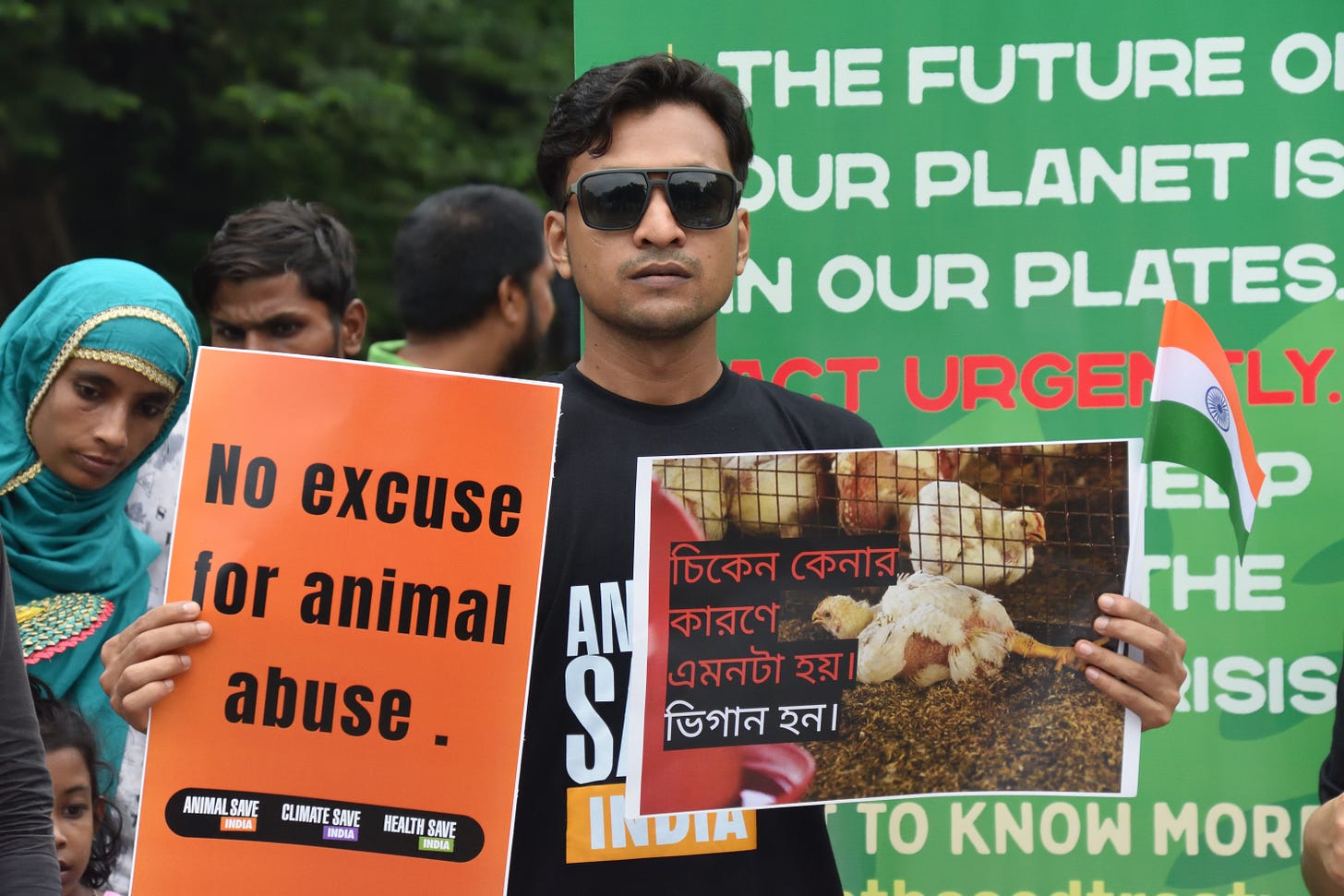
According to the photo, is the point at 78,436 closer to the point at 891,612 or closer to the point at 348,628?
the point at 348,628

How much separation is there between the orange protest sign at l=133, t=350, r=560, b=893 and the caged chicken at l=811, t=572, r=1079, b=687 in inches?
17.2

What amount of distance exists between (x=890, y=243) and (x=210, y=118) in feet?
24.5

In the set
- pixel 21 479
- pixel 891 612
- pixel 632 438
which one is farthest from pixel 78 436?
pixel 891 612

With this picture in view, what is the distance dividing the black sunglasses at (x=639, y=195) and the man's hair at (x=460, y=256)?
223cm

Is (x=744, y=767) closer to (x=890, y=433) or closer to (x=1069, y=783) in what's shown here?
(x=1069, y=783)

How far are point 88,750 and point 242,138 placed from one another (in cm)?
764

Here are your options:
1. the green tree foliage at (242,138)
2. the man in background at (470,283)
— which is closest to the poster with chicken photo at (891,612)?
the man in background at (470,283)

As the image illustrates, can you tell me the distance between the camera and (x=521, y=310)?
14.9ft

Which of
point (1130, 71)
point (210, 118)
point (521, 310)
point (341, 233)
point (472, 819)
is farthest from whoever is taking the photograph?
point (210, 118)

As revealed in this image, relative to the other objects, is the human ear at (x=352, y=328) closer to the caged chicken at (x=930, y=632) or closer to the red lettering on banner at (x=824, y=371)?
the red lettering on banner at (x=824, y=371)

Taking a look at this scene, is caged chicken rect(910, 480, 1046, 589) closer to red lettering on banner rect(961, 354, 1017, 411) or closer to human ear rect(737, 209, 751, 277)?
human ear rect(737, 209, 751, 277)

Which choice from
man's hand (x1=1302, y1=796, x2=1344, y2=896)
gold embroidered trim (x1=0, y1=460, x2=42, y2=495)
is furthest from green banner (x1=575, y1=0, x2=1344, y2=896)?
gold embroidered trim (x1=0, y1=460, x2=42, y2=495)

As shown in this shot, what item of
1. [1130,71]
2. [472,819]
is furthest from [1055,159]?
[472,819]

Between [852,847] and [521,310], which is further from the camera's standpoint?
[521,310]
